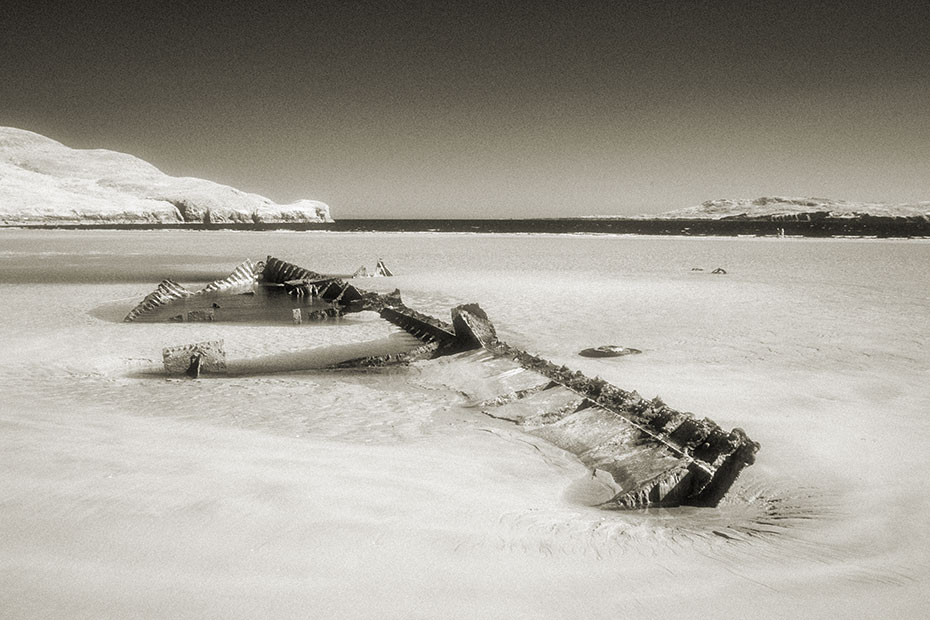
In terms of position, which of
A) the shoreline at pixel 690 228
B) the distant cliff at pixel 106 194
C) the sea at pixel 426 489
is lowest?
the sea at pixel 426 489

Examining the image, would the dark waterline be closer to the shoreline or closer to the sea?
the shoreline

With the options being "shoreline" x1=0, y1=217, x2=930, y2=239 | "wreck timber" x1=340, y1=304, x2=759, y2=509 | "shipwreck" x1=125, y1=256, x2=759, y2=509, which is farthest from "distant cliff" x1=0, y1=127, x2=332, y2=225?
"wreck timber" x1=340, y1=304, x2=759, y2=509

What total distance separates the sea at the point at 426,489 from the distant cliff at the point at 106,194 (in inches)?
2560

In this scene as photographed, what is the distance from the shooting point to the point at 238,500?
308 centimetres

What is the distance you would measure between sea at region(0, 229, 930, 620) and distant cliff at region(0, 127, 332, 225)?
213ft

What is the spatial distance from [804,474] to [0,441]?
5.08 meters

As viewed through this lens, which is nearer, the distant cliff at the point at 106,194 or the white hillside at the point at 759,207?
the distant cliff at the point at 106,194

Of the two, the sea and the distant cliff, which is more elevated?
the distant cliff

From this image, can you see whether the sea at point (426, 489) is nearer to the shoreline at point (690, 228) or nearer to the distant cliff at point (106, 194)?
the shoreline at point (690, 228)

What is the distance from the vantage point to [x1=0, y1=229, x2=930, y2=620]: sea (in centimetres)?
233

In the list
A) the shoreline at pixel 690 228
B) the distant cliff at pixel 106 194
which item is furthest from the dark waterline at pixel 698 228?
the distant cliff at pixel 106 194

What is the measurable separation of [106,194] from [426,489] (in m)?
99.0

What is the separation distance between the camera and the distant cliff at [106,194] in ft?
217

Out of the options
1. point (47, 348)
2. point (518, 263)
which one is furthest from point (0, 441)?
point (518, 263)
